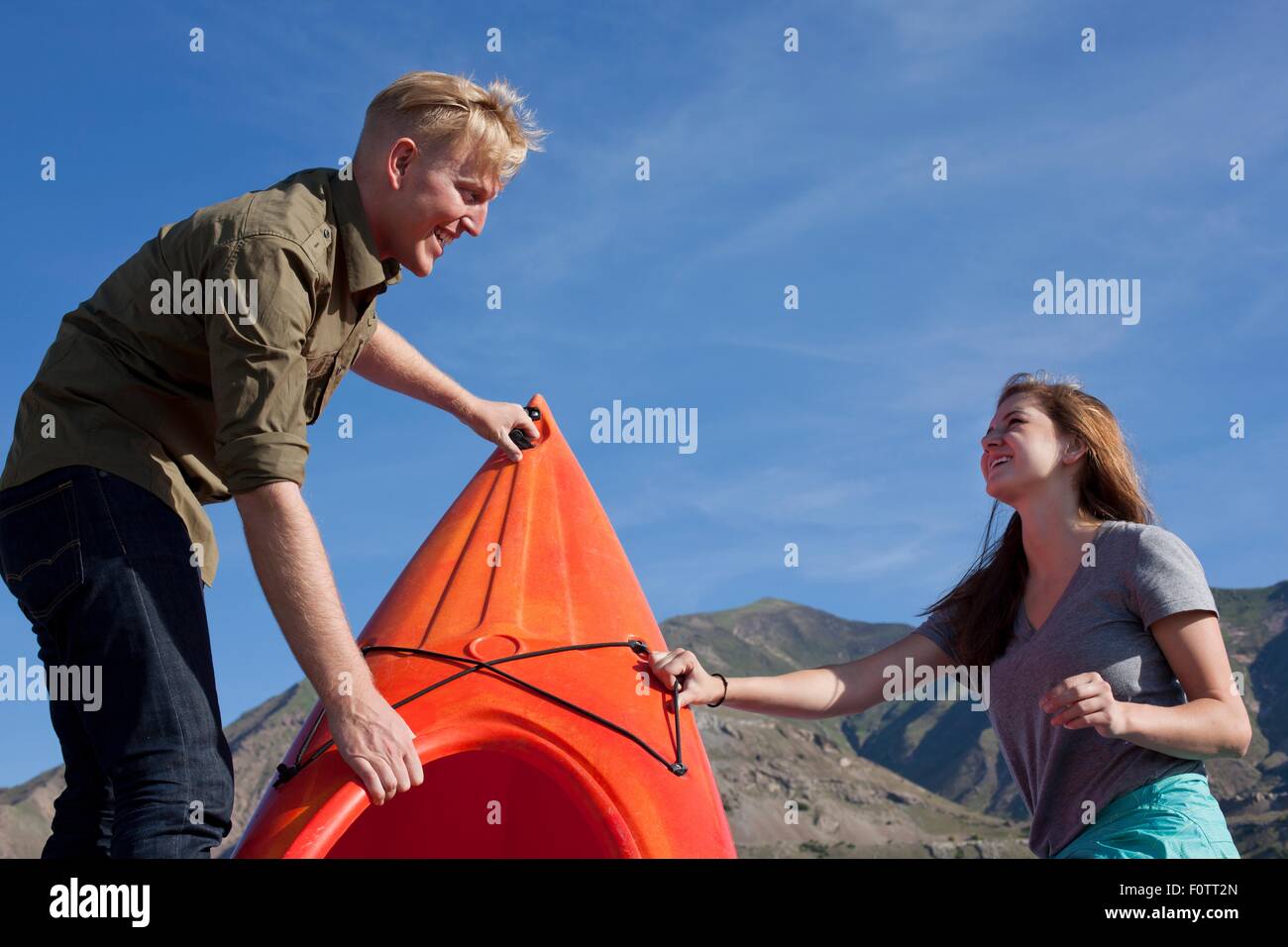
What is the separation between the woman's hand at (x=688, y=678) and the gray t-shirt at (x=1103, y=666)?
859mm

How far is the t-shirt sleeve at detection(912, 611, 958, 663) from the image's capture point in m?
3.59

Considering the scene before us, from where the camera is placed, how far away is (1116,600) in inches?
121

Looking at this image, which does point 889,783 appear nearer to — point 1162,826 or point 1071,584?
point 1071,584

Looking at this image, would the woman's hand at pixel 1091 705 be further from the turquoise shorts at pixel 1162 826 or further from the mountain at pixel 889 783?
the mountain at pixel 889 783

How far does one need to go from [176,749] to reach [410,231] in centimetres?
132

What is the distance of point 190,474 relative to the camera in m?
2.82

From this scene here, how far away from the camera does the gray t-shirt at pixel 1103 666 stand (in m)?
2.95

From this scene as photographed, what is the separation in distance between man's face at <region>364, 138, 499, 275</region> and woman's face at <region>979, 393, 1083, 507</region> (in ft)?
Answer: 5.27

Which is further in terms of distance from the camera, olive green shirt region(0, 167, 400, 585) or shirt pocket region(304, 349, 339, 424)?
shirt pocket region(304, 349, 339, 424)

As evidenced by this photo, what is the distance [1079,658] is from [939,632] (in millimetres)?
621

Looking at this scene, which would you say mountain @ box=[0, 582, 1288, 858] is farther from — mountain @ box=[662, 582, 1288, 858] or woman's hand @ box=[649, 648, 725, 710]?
woman's hand @ box=[649, 648, 725, 710]

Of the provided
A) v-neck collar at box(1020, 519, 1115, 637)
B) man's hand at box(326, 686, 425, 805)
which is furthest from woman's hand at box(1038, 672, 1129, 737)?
man's hand at box(326, 686, 425, 805)

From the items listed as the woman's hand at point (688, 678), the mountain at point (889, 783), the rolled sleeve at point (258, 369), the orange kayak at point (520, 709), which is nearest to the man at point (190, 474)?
the rolled sleeve at point (258, 369)

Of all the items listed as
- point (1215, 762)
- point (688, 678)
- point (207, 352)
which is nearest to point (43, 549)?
point (207, 352)
